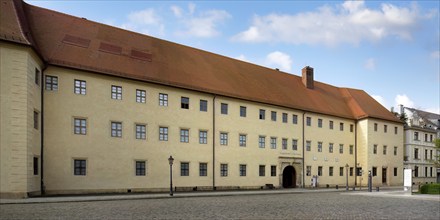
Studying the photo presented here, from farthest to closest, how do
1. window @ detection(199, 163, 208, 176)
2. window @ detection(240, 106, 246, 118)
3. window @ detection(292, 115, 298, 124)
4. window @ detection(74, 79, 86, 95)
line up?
1. window @ detection(292, 115, 298, 124)
2. window @ detection(240, 106, 246, 118)
3. window @ detection(199, 163, 208, 176)
4. window @ detection(74, 79, 86, 95)

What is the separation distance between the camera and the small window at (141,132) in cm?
3231

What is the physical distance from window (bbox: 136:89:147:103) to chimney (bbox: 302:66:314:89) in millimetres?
25774

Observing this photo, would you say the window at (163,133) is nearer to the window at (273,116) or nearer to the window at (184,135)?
the window at (184,135)

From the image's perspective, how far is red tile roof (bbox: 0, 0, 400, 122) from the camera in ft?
94.7

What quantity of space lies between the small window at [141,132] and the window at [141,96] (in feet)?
6.79

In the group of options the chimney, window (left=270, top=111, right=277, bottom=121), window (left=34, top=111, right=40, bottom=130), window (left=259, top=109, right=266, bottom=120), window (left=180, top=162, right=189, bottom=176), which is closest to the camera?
window (left=34, top=111, right=40, bottom=130)

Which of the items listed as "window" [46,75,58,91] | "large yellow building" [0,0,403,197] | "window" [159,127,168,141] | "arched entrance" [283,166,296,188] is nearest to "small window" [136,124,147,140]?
"large yellow building" [0,0,403,197]

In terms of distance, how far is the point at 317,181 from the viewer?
4562 cm

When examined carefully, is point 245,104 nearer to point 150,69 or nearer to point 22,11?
point 150,69

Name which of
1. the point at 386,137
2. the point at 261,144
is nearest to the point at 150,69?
the point at 261,144

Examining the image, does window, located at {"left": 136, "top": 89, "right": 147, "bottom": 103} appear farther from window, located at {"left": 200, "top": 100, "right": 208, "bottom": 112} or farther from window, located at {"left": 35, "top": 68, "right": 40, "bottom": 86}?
window, located at {"left": 35, "top": 68, "right": 40, "bottom": 86}

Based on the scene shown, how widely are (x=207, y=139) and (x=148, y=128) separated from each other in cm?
610

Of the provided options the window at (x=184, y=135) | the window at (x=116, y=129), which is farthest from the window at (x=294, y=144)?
the window at (x=116, y=129)

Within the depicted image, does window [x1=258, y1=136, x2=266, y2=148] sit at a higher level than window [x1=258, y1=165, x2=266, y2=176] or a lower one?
higher
